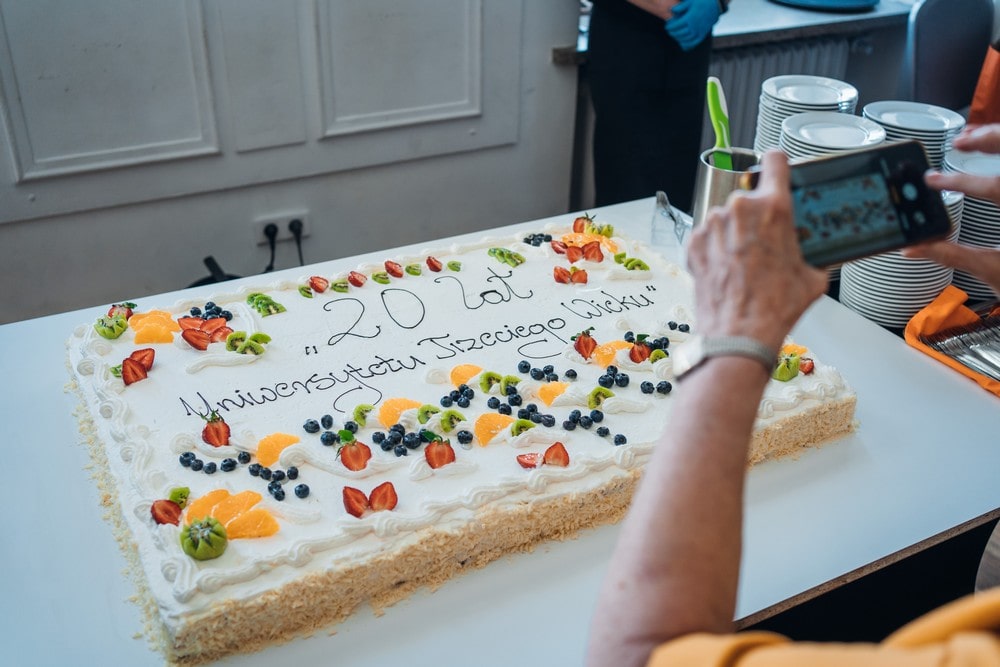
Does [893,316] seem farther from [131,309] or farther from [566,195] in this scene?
[566,195]

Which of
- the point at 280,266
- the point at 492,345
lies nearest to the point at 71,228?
the point at 280,266

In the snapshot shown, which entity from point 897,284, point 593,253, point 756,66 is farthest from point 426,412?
point 756,66

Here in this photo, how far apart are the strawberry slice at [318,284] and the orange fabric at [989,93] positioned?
7.41 feet

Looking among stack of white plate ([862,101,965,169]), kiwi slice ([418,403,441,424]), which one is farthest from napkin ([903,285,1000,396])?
kiwi slice ([418,403,441,424])

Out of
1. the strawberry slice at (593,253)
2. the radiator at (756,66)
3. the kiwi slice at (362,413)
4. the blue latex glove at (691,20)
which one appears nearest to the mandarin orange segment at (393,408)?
the kiwi slice at (362,413)

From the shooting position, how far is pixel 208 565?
121cm

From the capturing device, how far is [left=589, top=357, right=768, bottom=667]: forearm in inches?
29.2

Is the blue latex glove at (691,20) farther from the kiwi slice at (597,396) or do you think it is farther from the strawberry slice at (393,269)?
the kiwi slice at (597,396)

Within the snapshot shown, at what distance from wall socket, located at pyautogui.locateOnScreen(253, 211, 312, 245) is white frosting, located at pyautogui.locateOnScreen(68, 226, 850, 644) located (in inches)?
44.6

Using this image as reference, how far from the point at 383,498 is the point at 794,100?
4.68 feet

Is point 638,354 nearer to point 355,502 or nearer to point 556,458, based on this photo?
point 556,458

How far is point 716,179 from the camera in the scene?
74.8 inches

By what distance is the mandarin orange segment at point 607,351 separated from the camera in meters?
1.64

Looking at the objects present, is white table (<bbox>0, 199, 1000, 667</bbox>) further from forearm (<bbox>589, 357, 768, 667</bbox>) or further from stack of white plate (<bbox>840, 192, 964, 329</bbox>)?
forearm (<bbox>589, 357, 768, 667</bbox>)
